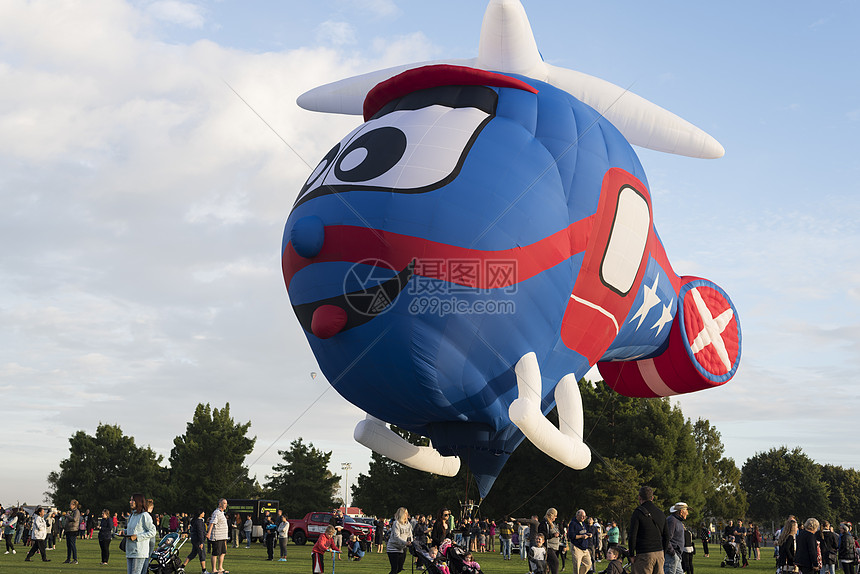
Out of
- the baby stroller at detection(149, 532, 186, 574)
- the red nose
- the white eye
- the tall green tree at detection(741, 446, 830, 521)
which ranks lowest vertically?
the tall green tree at detection(741, 446, 830, 521)

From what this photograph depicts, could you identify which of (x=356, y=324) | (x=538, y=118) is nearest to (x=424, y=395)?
(x=356, y=324)

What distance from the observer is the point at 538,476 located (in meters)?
42.2

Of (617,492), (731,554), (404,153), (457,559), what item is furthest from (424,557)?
(617,492)

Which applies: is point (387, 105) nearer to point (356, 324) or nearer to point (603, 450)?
point (356, 324)

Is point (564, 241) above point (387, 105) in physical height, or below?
below

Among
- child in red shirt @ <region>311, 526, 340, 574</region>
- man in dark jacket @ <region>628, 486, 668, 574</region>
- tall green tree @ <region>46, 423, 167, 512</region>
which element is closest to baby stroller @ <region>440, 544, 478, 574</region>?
child in red shirt @ <region>311, 526, 340, 574</region>

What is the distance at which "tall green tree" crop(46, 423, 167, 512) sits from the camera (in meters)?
58.4

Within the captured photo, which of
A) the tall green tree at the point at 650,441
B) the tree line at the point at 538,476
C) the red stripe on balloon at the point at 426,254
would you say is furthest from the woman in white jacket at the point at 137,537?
the tall green tree at the point at 650,441

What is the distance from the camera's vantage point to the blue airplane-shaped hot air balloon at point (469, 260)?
33.3 feet

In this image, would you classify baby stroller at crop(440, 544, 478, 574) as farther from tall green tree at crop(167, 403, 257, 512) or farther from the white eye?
tall green tree at crop(167, 403, 257, 512)

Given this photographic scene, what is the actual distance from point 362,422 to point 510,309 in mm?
3562

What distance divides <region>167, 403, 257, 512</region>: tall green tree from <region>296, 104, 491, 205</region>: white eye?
46.7 m

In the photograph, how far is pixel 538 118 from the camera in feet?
38.7

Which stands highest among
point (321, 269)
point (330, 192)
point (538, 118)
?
point (538, 118)
